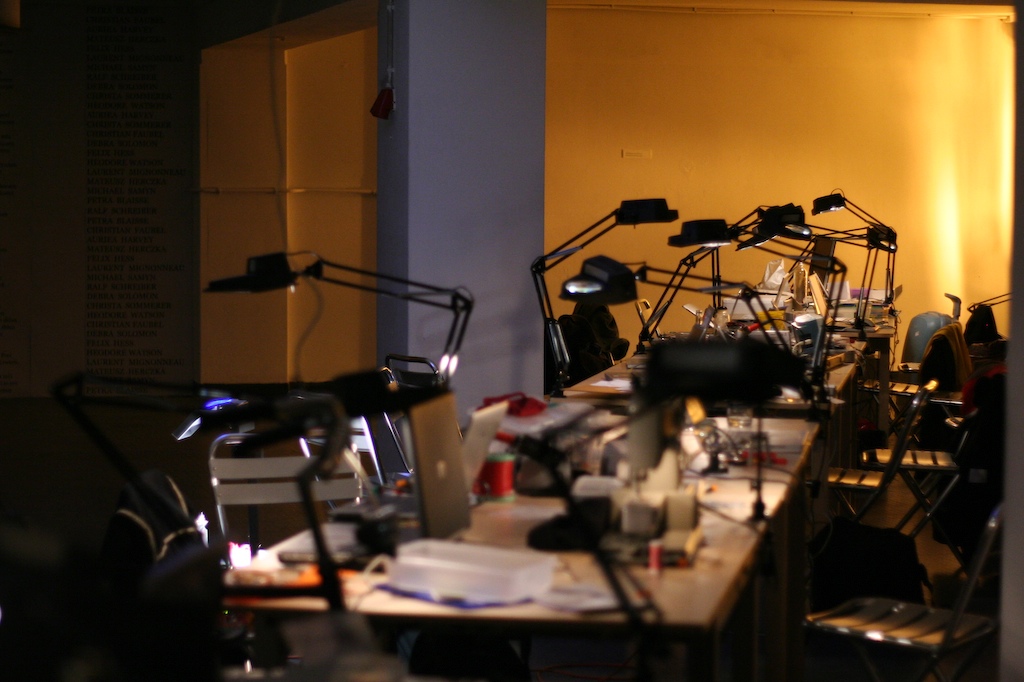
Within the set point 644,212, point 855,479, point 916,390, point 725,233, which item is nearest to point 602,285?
point 644,212

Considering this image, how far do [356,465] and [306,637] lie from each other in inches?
57.3

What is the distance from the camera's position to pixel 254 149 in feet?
28.9

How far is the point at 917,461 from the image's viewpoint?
4.54 m

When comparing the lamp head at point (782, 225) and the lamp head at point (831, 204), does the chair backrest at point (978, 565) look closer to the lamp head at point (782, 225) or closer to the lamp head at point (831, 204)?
the lamp head at point (782, 225)

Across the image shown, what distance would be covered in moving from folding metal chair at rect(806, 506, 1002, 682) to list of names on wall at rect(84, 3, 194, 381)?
709 centimetres

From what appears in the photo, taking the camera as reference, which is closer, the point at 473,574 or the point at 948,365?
the point at 473,574

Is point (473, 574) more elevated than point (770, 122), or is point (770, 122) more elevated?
point (770, 122)

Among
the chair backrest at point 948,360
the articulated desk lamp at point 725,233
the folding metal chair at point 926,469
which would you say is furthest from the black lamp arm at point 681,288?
the chair backrest at point 948,360

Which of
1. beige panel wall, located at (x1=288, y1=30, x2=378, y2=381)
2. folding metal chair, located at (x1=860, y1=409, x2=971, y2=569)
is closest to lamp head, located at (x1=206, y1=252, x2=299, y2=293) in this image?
folding metal chair, located at (x1=860, y1=409, x2=971, y2=569)

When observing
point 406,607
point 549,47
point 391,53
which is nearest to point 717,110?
point 549,47

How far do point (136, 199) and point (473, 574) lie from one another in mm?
7647

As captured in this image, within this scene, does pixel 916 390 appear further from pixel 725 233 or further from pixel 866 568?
pixel 866 568

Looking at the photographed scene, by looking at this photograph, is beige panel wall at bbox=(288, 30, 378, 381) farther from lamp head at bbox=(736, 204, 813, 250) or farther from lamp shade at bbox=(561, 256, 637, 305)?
lamp shade at bbox=(561, 256, 637, 305)

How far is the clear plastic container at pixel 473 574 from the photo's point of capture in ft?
6.29
